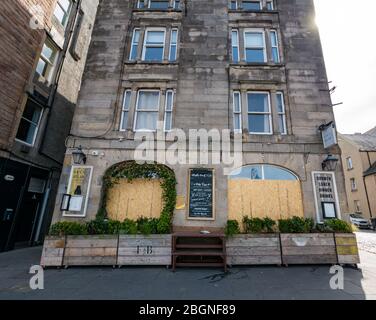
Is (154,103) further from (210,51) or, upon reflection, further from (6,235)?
(6,235)

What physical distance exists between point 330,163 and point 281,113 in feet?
9.91

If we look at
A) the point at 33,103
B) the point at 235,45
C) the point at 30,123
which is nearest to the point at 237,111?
the point at 235,45

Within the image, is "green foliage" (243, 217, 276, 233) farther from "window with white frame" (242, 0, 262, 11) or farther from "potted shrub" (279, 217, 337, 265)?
"window with white frame" (242, 0, 262, 11)

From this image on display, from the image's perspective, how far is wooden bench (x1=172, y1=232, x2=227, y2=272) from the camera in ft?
21.6

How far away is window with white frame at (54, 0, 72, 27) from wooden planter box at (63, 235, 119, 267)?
12909mm

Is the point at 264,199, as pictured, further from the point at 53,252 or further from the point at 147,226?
the point at 53,252

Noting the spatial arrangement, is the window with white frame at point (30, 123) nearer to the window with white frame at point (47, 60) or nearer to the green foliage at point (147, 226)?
the window with white frame at point (47, 60)

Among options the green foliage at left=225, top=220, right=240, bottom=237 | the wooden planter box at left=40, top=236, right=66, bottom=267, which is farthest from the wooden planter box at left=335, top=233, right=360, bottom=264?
the wooden planter box at left=40, top=236, right=66, bottom=267

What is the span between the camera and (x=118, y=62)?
33.3 ft

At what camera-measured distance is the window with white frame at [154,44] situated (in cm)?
1058

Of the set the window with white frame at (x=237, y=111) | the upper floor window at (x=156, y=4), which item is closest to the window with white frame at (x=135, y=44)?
the upper floor window at (x=156, y=4)

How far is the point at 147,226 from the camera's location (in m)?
7.20

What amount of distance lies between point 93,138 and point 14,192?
15.6ft

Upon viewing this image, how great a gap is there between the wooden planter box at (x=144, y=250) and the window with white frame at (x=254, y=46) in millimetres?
9494
